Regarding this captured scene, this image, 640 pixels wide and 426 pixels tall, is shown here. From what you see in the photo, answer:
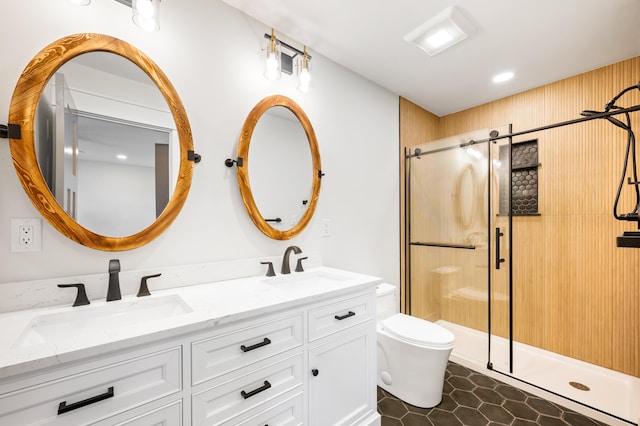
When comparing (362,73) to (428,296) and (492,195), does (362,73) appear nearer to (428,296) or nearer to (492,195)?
(492,195)

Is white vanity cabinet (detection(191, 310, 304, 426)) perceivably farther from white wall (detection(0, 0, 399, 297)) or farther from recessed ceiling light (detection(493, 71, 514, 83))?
recessed ceiling light (detection(493, 71, 514, 83))

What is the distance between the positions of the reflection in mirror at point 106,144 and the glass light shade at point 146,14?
189mm

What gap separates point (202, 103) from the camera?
5.05 feet

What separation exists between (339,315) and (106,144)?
1385mm

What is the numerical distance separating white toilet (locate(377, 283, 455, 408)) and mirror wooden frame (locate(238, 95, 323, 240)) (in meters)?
1.00

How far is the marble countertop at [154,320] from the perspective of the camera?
74 cm

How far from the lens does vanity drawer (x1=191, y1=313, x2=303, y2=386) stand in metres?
0.99

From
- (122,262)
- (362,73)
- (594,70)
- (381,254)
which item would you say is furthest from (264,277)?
(594,70)

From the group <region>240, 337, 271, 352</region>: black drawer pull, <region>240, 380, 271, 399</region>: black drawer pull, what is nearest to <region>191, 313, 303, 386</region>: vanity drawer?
<region>240, 337, 271, 352</region>: black drawer pull

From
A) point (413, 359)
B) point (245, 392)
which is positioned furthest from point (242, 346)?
point (413, 359)

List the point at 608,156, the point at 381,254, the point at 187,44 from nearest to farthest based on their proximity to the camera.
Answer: the point at 187,44
the point at 608,156
the point at 381,254

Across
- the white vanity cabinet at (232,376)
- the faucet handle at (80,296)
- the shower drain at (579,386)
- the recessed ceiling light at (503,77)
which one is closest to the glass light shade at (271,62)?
the white vanity cabinet at (232,376)

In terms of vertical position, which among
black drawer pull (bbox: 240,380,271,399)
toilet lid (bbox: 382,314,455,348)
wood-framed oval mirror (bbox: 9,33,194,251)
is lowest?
toilet lid (bbox: 382,314,455,348)

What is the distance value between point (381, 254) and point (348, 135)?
111 centimetres
